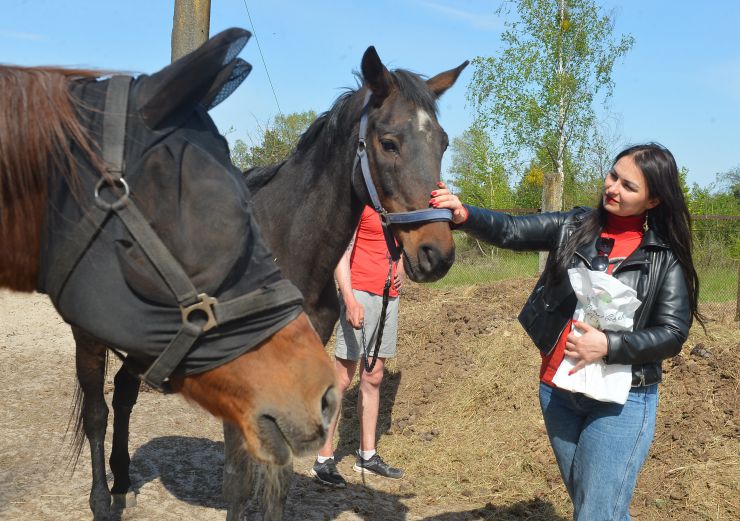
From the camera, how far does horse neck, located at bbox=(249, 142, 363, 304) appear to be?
332cm

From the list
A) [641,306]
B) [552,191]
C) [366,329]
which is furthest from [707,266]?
[641,306]

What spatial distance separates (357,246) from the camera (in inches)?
185

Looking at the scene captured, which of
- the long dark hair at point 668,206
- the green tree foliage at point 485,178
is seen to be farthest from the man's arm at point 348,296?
the green tree foliage at point 485,178

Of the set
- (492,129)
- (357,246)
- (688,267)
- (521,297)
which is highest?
(492,129)

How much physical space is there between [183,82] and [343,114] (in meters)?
1.91

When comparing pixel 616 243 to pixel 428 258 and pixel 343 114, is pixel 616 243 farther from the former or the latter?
pixel 343 114

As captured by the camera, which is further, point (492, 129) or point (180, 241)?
point (492, 129)

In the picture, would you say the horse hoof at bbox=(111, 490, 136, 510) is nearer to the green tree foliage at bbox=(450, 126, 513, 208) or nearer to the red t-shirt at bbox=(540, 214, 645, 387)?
the red t-shirt at bbox=(540, 214, 645, 387)

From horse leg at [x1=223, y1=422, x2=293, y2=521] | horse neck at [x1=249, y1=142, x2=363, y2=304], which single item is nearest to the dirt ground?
horse leg at [x1=223, y1=422, x2=293, y2=521]

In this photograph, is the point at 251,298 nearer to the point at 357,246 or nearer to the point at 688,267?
the point at 688,267

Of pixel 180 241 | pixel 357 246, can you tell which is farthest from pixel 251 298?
Result: pixel 357 246

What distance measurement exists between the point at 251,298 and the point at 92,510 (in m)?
2.81

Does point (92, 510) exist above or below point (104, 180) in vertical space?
below

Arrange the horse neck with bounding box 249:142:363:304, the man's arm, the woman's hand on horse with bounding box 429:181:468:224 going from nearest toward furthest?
the woman's hand on horse with bounding box 429:181:468:224
the horse neck with bounding box 249:142:363:304
the man's arm
